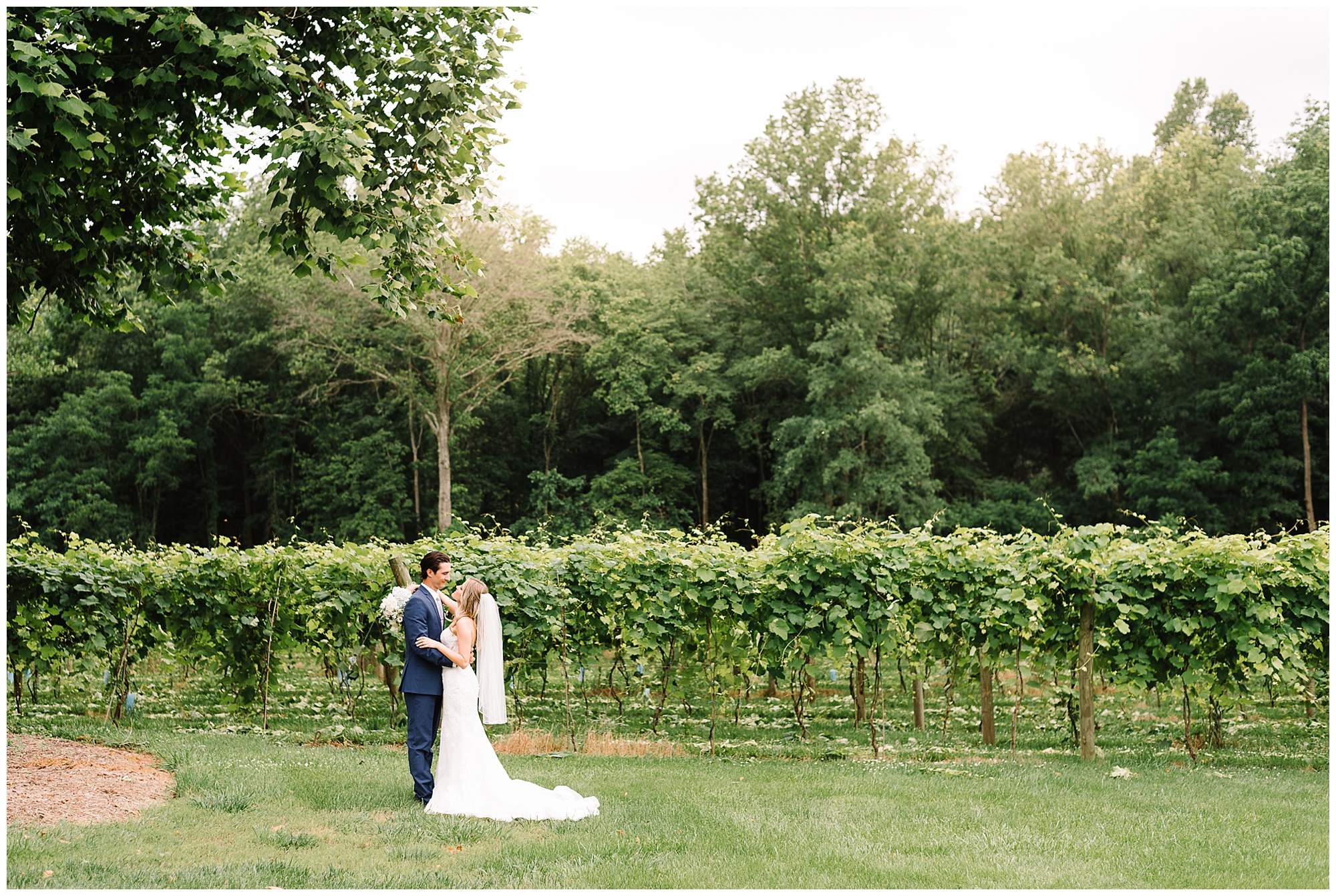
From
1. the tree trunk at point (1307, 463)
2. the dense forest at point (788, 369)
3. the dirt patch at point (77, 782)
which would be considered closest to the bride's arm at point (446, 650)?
the dirt patch at point (77, 782)

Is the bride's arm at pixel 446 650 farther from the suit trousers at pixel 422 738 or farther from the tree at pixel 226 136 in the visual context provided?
the tree at pixel 226 136

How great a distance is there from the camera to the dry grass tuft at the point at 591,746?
902 cm

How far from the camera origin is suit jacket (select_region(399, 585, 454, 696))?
6.73 metres

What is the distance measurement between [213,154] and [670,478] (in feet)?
104

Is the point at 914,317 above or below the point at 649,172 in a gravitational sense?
below

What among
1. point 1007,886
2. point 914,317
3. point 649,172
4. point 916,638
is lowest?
point 1007,886

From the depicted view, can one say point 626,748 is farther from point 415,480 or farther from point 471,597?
point 415,480

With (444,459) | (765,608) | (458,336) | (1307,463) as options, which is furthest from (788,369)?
(765,608)

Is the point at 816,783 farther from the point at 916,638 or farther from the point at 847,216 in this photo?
the point at 847,216

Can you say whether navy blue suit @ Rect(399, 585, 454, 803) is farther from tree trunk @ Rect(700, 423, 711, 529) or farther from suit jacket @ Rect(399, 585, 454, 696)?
tree trunk @ Rect(700, 423, 711, 529)

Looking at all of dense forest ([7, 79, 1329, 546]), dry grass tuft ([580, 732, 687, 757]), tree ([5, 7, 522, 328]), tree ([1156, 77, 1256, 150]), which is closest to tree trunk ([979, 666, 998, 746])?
dry grass tuft ([580, 732, 687, 757])

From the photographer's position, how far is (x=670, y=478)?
132ft

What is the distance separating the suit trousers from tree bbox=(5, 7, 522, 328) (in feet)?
10.5

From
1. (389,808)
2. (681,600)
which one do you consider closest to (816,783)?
(681,600)
